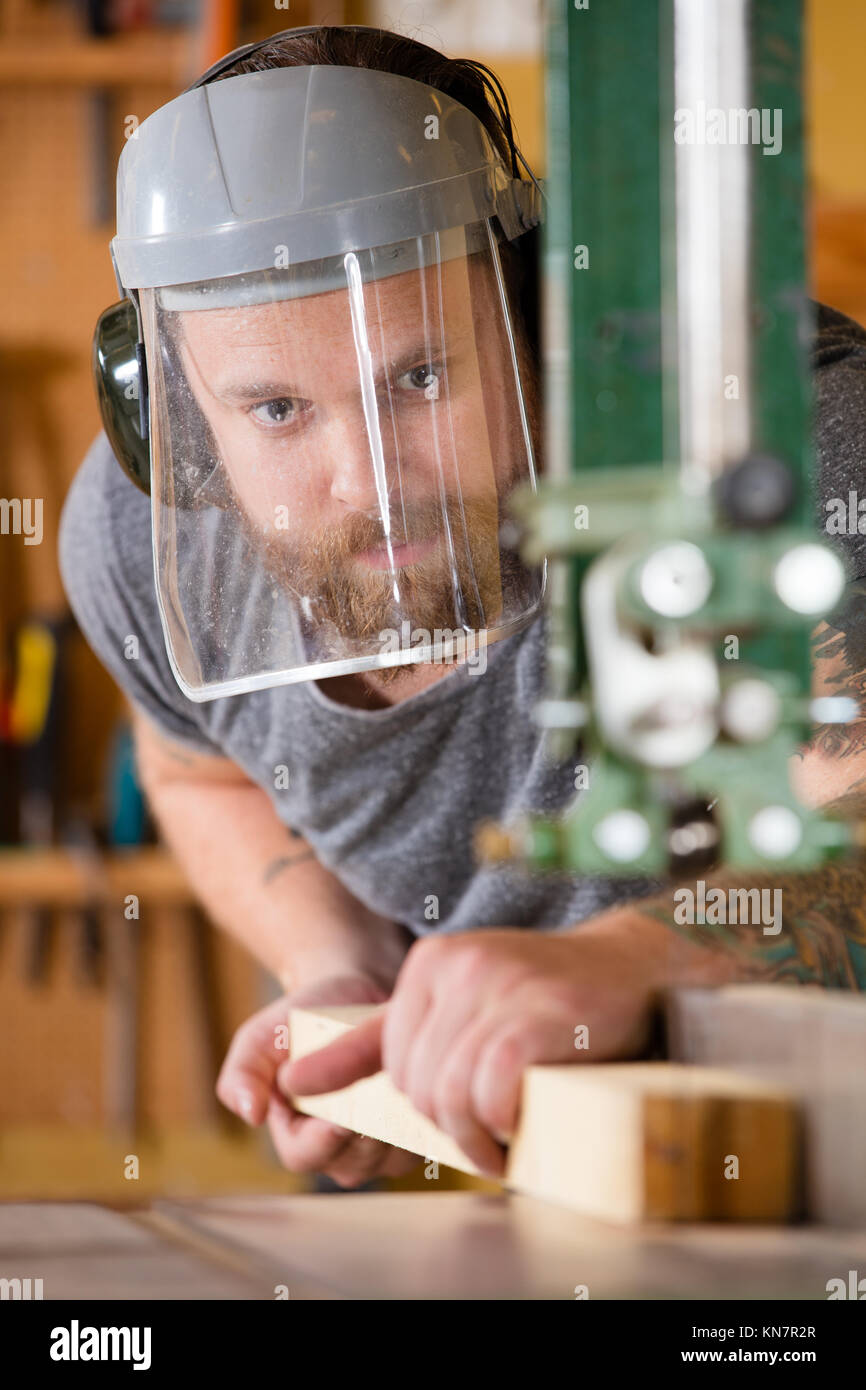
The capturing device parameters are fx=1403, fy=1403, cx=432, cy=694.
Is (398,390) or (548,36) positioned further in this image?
(398,390)

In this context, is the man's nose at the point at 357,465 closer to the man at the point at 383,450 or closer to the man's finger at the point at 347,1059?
the man at the point at 383,450

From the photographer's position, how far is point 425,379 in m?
0.69

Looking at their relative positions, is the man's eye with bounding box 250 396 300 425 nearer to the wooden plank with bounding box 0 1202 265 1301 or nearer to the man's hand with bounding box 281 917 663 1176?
the man's hand with bounding box 281 917 663 1176

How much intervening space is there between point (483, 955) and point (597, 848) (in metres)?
0.15

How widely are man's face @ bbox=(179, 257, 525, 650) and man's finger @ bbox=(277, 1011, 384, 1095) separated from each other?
0.20 meters

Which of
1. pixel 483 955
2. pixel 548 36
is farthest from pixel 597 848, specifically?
pixel 548 36

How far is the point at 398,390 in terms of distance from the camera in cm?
68

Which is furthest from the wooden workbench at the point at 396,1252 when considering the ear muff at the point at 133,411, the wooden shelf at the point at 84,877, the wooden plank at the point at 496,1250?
the wooden shelf at the point at 84,877

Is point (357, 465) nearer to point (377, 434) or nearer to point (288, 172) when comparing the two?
point (377, 434)

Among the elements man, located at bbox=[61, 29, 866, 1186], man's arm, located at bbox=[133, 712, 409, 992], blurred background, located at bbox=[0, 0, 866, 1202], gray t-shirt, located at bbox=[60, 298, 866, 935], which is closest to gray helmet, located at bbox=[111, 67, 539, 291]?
man, located at bbox=[61, 29, 866, 1186]

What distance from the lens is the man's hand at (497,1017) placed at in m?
0.54

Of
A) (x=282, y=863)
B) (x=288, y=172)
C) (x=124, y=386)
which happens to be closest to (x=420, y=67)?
(x=288, y=172)

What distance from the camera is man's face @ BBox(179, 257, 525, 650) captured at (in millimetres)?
672
